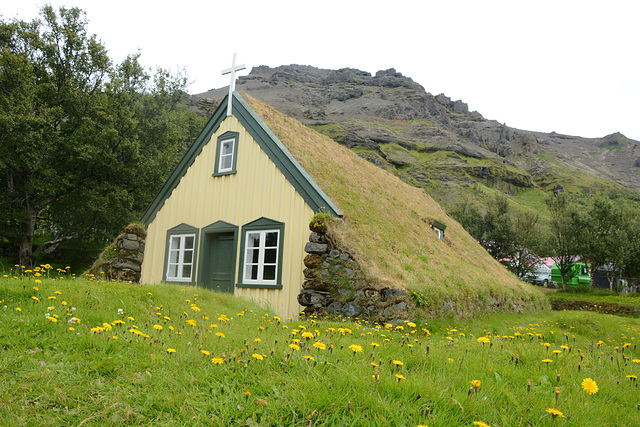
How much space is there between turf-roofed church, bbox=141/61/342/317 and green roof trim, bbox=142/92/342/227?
0.03 metres

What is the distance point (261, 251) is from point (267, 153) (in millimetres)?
2900

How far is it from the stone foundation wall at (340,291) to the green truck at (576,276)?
2882cm

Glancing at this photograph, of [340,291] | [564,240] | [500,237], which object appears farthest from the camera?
[500,237]

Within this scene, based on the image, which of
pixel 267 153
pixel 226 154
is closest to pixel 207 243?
pixel 226 154

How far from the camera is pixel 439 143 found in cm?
13025

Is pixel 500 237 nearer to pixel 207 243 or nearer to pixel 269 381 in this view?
pixel 207 243

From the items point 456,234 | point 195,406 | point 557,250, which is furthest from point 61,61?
point 557,250

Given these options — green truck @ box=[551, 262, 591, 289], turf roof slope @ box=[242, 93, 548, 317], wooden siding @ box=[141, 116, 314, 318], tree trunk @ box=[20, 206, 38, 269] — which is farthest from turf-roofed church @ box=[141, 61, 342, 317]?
green truck @ box=[551, 262, 591, 289]

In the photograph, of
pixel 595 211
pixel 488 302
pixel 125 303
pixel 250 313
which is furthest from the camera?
pixel 595 211

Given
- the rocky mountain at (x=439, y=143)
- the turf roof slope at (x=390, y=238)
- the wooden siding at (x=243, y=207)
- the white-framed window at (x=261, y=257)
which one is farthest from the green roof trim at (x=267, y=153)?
the rocky mountain at (x=439, y=143)

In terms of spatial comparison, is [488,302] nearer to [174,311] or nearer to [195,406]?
[174,311]

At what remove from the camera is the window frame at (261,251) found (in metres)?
10.9

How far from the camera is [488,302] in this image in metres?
14.3

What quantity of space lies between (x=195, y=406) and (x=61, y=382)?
129 cm
